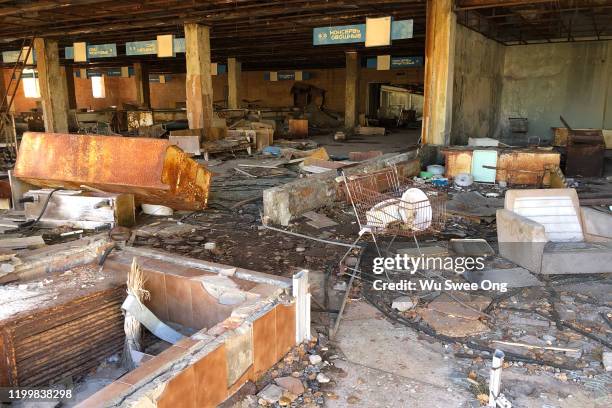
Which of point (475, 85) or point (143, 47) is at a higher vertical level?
point (143, 47)

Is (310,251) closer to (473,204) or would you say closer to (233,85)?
(473,204)

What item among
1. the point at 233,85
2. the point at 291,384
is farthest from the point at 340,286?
the point at 233,85

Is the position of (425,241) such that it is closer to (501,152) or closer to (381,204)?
(381,204)

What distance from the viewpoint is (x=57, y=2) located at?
1309cm

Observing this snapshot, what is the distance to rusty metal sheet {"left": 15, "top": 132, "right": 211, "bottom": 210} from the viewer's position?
7383 millimetres

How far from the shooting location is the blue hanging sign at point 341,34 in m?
13.1

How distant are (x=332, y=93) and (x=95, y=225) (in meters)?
28.9

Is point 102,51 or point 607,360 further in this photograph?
point 102,51

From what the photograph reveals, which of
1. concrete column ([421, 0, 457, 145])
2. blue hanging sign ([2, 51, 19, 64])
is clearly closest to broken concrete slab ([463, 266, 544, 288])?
concrete column ([421, 0, 457, 145])

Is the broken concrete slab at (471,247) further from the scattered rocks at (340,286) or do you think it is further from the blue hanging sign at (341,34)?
A: the blue hanging sign at (341,34)

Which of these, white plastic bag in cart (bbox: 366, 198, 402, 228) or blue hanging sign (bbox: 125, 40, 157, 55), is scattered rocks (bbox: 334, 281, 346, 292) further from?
blue hanging sign (bbox: 125, 40, 157, 55)

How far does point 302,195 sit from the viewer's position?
27.4 feet

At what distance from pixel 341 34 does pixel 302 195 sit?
7.00 m

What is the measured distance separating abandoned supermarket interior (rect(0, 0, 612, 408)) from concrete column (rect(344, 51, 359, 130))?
907 cm
